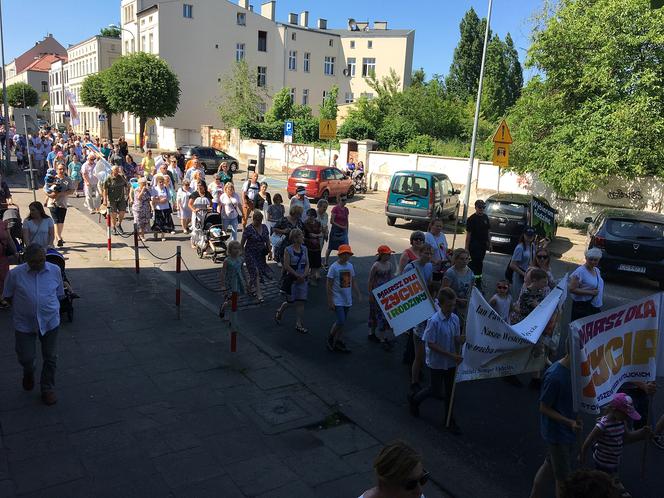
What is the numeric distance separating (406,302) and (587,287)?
→ 2.62 meters

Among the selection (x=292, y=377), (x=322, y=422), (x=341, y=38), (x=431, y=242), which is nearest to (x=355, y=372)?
(x=292, y=377)

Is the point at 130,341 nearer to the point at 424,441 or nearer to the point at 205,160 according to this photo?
the point at 424,441

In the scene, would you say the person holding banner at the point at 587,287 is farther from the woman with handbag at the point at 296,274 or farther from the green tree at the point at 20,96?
the green tree at the point at 20,96

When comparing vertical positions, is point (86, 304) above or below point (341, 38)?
below

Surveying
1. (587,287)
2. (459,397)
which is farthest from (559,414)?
(587,287)

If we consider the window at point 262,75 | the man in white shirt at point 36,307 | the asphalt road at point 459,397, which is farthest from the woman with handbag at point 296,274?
the window at point 262,75

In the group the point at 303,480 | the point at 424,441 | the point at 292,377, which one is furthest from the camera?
the point at 292,377

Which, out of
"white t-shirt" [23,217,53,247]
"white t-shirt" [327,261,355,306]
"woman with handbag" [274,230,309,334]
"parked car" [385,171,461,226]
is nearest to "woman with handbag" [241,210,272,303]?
"woman with handbag" [274,230,309,334]

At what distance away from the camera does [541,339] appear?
615cm

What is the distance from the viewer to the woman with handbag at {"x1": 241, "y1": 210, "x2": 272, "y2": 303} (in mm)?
9867

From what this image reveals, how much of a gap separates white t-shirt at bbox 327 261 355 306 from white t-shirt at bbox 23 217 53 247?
16.3ft

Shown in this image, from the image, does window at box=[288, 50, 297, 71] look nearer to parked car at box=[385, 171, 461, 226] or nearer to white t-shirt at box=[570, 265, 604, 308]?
parked car at box=[385, 171, 461, 226]

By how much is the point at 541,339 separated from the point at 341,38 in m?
63.6

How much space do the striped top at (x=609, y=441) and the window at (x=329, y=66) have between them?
6333 centimetres
